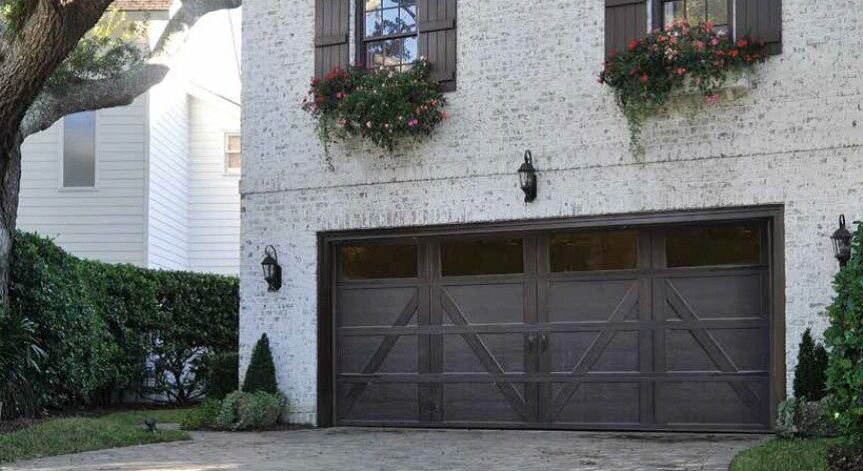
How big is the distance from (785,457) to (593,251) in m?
4.06

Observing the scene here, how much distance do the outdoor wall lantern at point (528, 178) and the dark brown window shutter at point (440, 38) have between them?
1232mm

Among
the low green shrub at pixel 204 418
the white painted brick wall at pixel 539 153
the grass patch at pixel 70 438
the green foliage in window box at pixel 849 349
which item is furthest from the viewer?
the low green shrub at pixel 204 418

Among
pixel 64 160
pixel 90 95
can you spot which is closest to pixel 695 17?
pixel 90 95

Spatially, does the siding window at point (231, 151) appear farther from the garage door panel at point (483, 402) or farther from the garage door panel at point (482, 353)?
the garage door panel at point (483, 402)

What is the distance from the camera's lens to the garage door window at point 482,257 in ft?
41.7

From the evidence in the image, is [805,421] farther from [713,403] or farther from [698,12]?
[698,12]

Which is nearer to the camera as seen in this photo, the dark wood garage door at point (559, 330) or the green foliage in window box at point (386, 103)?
the dark wood garage door at point (559, 330)

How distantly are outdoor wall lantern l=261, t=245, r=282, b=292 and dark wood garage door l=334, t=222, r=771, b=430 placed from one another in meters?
0.66

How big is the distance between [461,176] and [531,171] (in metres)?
0.87

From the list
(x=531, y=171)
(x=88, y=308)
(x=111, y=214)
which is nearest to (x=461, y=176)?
(x=531, y=171)

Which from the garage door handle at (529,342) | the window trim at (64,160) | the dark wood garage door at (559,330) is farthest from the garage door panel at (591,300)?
the window trim at (64,160)

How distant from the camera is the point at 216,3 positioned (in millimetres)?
16359

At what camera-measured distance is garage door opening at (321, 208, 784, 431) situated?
38.1ft

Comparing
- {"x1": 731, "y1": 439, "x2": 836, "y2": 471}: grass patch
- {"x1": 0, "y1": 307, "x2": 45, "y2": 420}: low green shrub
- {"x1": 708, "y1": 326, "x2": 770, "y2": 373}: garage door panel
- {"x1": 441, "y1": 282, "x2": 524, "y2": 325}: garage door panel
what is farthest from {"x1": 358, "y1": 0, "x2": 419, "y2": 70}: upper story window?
{"x1": 731, "y1": 439, "x2": 836, "y2": 471}: grass patch
